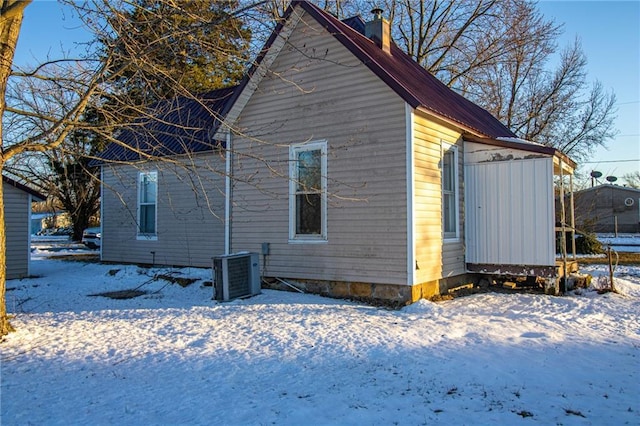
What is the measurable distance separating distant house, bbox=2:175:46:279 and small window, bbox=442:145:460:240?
35.8 ft

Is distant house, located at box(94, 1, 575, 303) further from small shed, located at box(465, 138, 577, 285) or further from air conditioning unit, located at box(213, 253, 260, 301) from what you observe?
air conditioning unit, located at box(213, 253, 260, 301)

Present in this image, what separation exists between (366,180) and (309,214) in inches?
58.0

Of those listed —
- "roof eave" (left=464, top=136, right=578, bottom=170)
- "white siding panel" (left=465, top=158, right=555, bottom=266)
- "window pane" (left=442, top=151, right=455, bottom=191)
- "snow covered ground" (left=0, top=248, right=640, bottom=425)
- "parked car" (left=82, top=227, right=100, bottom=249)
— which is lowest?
"snow covered ground" (left=0, top=248, right=640, bottom=425)

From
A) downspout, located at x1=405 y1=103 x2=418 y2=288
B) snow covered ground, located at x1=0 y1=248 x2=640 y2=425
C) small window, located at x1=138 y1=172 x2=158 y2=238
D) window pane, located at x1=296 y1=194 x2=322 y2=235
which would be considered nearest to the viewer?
snow covered ground, located at x1=0 y1=248 x2=640 y2=425

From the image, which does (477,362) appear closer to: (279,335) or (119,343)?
(279,335)

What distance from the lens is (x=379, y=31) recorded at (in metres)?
Answer: 11.9

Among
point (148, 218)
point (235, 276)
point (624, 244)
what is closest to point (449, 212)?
point (235, 276)

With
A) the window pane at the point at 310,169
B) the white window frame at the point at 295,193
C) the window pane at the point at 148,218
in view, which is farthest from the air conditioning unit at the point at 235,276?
the window pane at the point at 148,218

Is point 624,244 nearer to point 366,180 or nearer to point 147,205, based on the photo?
point 366,180

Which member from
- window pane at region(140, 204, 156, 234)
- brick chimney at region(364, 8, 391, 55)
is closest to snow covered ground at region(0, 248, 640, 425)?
window pane at region(140, 204, 156, 234)

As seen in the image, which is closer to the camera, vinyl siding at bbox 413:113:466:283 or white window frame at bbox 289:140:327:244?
vinyl siding at bbox 413:113:466:283

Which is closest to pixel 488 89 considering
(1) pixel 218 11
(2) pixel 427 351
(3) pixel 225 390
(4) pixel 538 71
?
(4) pixel 538 71

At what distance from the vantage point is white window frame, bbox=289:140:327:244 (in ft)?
32.2

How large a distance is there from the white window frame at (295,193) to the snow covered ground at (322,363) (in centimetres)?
128
